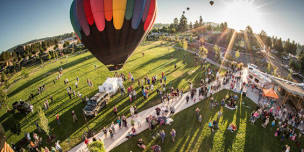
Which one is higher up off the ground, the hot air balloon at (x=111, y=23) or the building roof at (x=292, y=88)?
the hot air balloon at (x=111, y=23)

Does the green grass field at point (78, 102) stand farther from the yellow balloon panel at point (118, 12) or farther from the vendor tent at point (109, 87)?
the yellow balloon panel at point (118, 12)

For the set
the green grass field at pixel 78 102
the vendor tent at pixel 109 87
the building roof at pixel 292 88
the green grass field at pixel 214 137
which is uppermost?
the vendor tent at pixel 109 87

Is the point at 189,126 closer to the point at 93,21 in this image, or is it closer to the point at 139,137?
the point at 139,137

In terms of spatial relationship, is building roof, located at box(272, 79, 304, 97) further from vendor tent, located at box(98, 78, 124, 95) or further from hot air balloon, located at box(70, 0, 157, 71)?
vendor tent, located at box(98, 78, 124, 95)

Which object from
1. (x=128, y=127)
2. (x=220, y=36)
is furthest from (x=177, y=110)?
(x=220, y=36)

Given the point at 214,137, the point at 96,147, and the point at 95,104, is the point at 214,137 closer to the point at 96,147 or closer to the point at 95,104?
the point at 96,147

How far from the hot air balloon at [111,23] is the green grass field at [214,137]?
6466 mm

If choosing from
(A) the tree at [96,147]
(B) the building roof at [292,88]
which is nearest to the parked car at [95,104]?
(A) the tree at [96,147]

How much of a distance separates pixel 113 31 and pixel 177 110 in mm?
8890

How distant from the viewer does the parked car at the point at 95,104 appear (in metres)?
13.2

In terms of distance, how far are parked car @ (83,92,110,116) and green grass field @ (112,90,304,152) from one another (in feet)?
14.8

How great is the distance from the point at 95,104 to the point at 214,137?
10.1 metres

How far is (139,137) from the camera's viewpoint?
1091 cm

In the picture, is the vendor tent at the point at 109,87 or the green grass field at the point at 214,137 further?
the vendor tent at the point at 109,87
